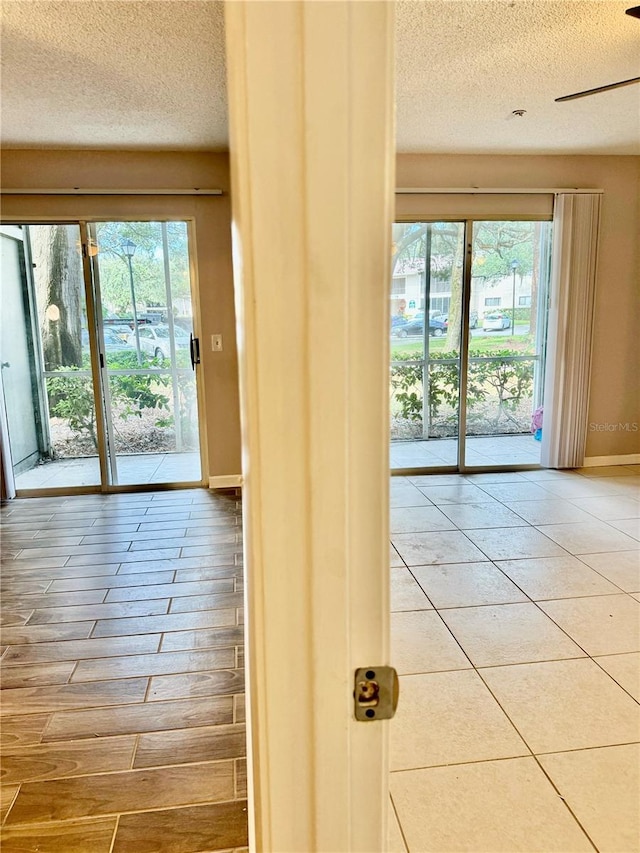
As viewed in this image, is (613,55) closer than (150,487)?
Yes

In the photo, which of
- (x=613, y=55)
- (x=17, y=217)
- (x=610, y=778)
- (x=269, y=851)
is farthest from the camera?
(x=17, y=217)

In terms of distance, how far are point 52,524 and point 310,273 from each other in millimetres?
3964

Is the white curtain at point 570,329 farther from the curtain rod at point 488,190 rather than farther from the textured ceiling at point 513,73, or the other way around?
the textured ceiling at point 513,73

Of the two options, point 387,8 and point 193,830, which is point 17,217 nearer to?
point 193,830

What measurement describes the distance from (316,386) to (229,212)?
4.32 m

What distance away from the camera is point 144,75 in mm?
2879

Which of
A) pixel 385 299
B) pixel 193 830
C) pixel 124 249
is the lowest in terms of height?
pixel 193 830

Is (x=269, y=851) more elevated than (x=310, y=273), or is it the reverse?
(x=310, y=273)

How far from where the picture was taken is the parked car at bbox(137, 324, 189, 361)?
4508 millimetres

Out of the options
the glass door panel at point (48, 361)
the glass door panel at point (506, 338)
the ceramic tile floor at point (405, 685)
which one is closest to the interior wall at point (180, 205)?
the glass door panel at point (48, 361)

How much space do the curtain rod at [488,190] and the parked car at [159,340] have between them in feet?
6.81

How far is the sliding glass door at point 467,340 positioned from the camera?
4.72 meters

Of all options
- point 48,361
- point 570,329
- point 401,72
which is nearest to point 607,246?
point 570,329

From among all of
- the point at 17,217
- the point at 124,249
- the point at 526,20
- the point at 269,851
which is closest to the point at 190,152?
the point at 124,249
